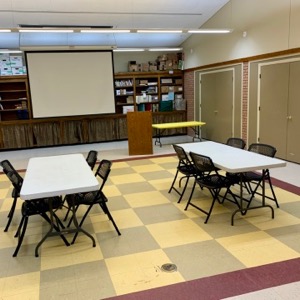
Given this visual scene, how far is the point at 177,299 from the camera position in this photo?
8.16ft

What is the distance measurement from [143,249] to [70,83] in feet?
24.4

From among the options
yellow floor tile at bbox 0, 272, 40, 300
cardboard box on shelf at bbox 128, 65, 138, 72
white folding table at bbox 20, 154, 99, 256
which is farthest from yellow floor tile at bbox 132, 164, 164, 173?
cardboard box on shelf at bbox 128, 65, 138, 72

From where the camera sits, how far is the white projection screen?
9289 millimetres

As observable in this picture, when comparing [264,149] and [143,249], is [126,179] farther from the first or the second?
[143,249]

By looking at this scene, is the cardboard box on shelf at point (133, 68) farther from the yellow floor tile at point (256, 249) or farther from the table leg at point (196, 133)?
the yellow floor tile at point (256, 249)

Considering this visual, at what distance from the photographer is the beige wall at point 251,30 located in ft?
21.3

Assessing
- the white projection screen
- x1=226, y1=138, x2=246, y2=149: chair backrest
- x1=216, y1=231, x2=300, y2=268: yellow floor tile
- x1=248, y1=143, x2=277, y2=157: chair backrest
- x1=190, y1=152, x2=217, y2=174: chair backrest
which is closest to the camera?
x1=216, y1=231, x2=300, y2=268: yellow floor tile

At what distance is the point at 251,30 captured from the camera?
7.64 m

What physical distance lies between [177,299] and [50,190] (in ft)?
5.01

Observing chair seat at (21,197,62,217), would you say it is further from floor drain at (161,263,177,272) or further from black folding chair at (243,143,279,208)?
black folding chair at (243,143,279,208)

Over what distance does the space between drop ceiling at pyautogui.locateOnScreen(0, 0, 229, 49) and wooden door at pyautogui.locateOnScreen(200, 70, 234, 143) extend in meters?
1.77

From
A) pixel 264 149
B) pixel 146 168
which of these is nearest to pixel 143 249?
pixel 264 149

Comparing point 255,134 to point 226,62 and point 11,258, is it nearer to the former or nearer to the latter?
point 226,62

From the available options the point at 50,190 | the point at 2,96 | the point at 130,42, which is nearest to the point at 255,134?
the point at 130,42
